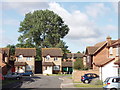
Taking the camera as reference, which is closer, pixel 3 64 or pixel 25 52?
pixel 3 64

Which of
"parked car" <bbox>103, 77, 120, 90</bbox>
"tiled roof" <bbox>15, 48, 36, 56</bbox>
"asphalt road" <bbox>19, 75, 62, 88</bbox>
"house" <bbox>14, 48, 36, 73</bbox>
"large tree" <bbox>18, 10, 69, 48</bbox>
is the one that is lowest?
"asphalt road" <bbox>19, 75, 62, 88</bbox>

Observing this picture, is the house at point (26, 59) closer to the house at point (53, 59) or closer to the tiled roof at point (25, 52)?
the tiled roof at point (25, 52)

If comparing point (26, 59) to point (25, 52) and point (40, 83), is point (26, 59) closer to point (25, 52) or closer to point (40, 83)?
point (25, 52)

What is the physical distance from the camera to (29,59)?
6762 centimetres

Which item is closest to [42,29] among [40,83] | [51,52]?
[51,52]

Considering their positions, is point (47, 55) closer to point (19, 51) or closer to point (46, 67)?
point (46, 67)

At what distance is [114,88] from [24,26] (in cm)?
5907

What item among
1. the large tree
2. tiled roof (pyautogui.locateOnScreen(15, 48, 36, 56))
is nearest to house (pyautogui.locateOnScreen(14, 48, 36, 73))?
tiled roof (pyautogui.locateOnScreen(15, 48, 36, 56))

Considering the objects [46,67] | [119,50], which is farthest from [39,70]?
[119,50]

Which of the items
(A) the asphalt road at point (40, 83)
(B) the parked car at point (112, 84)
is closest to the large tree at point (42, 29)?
(A) the asphalt road at point (40, 83)

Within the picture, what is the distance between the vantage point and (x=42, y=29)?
75812 millimetres

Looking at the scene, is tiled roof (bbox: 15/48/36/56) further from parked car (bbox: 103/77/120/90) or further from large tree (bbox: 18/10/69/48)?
parked car (bbox: 103/77/120/90)

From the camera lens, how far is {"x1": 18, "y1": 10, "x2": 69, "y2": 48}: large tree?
75750 mm

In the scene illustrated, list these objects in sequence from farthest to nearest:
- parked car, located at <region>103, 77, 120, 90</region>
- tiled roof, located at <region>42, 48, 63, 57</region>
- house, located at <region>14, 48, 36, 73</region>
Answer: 1. tiled roof, located at <region>42, 48, 63, 57</region>
2. house, located at <region>14, 48, 36, 73</region>
3. parked car, located at <region>103, 77, 120, 90</region>
